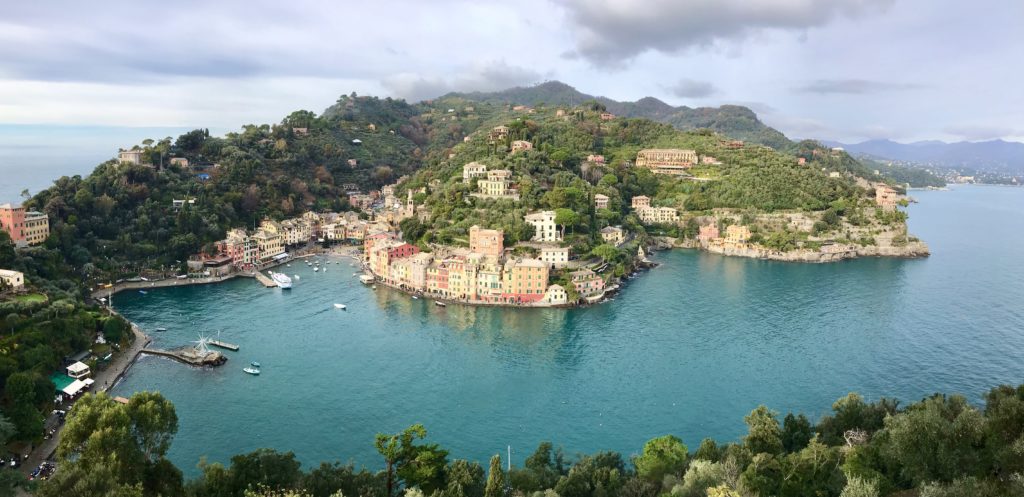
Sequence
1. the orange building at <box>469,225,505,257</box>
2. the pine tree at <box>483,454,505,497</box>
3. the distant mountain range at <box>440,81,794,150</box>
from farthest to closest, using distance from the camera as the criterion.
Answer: the distant mountain range at <box>440,81,794,150</box> → the orange building at <box>469,225,505,257</box> → the pine tree at <box>483,454,505,497</box>

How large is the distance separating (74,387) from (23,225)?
1968 cm

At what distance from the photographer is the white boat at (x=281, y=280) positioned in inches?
1522

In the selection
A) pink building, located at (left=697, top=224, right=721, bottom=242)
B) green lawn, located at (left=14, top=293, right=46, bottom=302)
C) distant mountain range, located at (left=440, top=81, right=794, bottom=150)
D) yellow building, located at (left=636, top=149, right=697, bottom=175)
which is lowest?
green lawn, located at (left=14, top=293, right=46, bottom=302)

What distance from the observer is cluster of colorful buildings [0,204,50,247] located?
3444 centimetres

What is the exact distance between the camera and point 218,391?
77.6 feet

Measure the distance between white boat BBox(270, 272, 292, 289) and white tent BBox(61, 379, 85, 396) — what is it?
54.6 feet

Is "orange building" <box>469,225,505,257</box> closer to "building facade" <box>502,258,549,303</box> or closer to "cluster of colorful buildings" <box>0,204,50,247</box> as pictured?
"building facade" <box>502,258,549,303</box>

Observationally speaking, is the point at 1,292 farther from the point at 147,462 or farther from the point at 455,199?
the point at 455,199

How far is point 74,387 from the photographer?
21.8 m

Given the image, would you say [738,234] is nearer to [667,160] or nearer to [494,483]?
[667,160]

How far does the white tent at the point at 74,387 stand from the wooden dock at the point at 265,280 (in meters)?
17.1

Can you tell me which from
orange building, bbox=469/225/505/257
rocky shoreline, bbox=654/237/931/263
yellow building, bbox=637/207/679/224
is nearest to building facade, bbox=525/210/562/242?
orange building, bbox=469/225/505/257

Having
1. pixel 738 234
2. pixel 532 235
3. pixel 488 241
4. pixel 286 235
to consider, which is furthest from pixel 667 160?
pixel 286 235

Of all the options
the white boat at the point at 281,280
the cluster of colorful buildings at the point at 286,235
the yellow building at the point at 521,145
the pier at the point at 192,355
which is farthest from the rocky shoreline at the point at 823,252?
the pier at the point at 192,355
